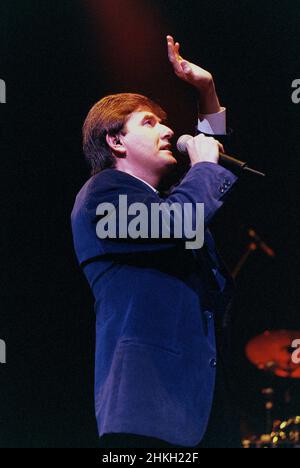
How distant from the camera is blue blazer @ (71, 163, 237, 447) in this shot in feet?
3.89

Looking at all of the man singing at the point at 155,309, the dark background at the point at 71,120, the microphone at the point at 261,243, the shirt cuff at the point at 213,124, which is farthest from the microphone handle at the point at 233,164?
the microphone at the point at 261,243

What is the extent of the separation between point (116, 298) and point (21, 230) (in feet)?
4.01

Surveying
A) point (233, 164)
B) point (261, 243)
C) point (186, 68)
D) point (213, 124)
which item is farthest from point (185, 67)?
point (261, 243)

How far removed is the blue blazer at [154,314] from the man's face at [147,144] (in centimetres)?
13

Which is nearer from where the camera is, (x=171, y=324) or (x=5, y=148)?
(x=171, y=324)

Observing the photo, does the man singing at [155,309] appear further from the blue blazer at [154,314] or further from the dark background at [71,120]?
the dark background at [71,120]

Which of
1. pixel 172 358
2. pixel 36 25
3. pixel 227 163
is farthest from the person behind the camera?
pixel 36 25

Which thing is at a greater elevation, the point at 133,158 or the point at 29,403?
the point at 133,158

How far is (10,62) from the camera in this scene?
7.45 ft

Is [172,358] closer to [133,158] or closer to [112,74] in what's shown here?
[133,158]

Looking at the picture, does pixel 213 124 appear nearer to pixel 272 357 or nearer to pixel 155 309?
pixel 155 309

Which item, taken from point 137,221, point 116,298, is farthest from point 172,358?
point 137,221

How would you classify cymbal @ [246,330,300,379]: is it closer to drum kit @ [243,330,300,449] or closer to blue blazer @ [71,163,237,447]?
drum kit @ [243,330,300,449]

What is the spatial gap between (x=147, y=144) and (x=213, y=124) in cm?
26
